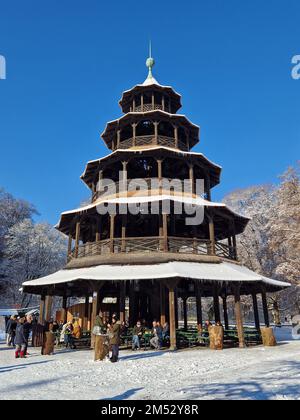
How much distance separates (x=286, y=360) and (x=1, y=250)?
40.3 meters

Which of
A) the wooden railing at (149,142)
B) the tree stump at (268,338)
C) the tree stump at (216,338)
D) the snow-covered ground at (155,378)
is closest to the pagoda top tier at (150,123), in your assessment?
the wooden railing at (149,142)

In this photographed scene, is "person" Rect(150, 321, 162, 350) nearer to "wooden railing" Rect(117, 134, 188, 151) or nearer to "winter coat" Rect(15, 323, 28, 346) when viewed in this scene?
"winter coat" Rect(15, 323, 28, 346)

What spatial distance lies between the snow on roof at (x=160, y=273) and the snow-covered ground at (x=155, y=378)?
3.99 meters

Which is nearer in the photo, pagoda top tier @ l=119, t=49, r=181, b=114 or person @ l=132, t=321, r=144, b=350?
person @ l=132, t=321, r=144, b=350

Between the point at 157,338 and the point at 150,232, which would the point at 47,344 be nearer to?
the point at 157,338

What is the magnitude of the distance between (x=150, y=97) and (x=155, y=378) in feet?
78.4

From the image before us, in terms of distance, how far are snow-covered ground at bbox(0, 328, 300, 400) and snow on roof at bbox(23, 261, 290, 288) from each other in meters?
3.99

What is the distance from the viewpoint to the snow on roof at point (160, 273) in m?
16.4

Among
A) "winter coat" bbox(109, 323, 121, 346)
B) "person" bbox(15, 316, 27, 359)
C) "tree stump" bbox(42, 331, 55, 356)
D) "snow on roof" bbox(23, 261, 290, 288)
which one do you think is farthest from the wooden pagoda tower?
"winter coat" bbox(109, 323, 121, 346)

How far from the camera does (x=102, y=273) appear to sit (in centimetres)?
1733

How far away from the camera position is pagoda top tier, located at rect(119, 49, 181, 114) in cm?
2794

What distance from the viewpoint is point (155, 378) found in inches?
356

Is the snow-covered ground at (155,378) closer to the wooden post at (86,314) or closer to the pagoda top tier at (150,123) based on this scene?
the wooden post at (86,314)
